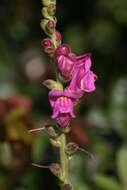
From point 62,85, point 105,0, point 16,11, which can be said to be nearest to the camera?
point 62,85

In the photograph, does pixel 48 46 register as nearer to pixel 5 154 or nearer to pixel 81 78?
pixel 81 78

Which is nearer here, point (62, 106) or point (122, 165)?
point (62, 106)

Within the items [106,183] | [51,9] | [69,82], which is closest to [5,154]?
[106,183]

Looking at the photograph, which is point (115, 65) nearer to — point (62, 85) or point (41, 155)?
point (41, 155)

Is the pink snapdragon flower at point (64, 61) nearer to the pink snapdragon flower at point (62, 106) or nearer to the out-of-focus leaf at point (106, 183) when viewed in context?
the pink snapdragon flower at point (62, 106)

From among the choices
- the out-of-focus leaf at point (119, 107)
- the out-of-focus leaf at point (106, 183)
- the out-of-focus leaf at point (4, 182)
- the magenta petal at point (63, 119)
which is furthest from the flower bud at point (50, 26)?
the out-of-focus leaf at point (119, 107)

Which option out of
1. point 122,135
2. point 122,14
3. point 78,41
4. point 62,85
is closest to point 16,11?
point 78,41

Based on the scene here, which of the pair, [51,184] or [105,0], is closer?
[51,184]
